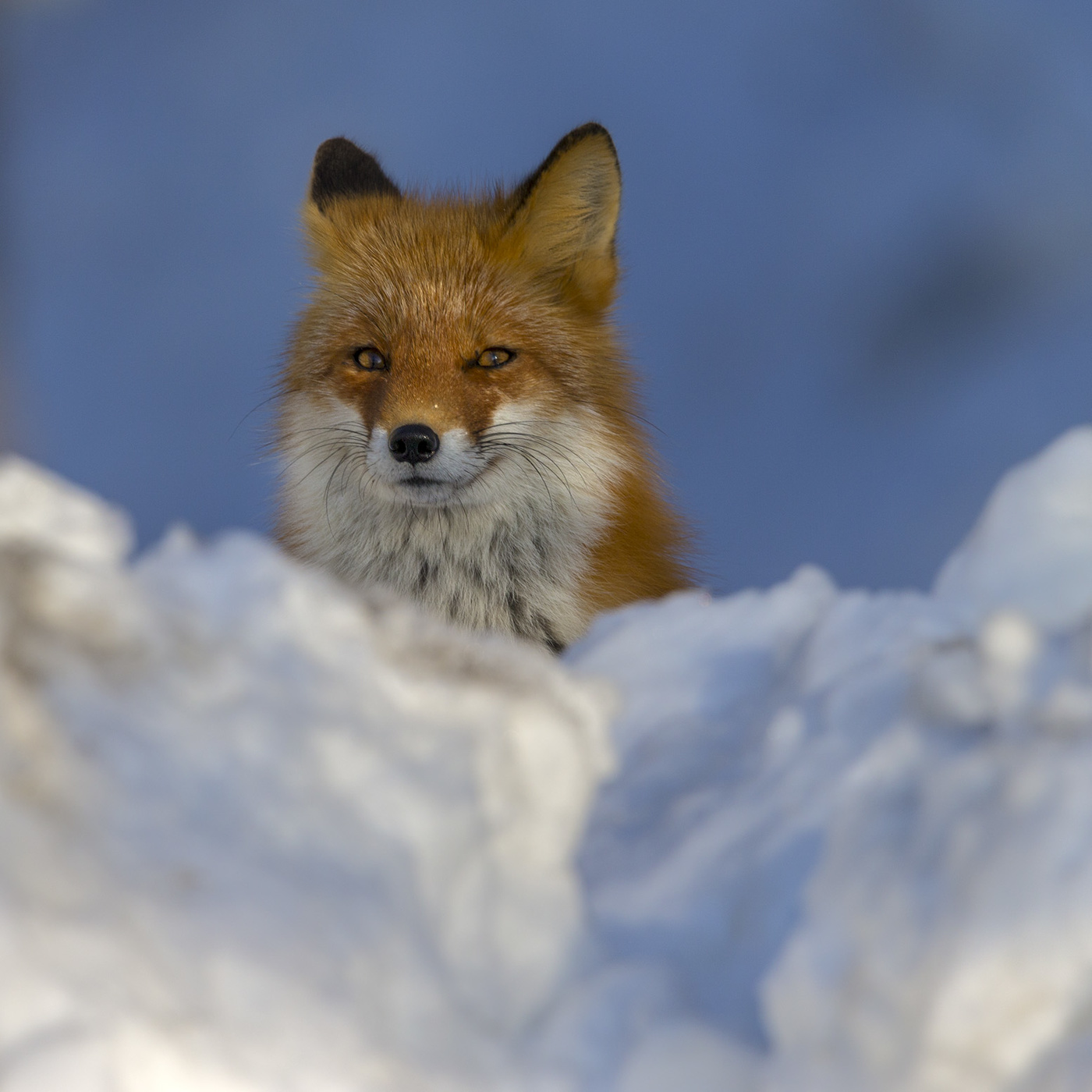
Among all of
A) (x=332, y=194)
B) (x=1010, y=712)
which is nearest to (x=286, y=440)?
(x=332, y=194)

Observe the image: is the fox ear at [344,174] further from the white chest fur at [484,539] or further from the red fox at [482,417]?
the white chest fur at [484,539]

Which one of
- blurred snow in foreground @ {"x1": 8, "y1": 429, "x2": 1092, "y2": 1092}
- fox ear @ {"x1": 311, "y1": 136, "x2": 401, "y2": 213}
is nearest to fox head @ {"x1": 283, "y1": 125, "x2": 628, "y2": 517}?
fox ear @ {"x1": 311, "y1": 136, "x2": 401, "y2": 213}

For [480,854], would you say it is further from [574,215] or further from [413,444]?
[574,215]

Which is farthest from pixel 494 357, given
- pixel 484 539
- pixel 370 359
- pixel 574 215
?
pixel 574 215

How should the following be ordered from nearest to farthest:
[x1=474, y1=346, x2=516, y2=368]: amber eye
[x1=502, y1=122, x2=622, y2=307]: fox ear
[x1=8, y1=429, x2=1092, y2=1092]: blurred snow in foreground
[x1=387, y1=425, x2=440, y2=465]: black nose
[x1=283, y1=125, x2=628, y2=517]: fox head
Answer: [x1=8, y1=429, x2=1092, y2=1092]: blurred snow in foreground → [x1=387, y1=425, x2=440, y2=465]: black nose → [x1=283, y1=125, x2=628, y2=517]: fox head → [x1=474, y1=346, x2=516, y2=368]: amber eye → [x1=502, y1=122, x2=622, y2=307]: fox ear

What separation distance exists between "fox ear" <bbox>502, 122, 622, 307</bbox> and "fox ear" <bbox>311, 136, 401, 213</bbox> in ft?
2.08

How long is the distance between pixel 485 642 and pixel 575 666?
0.51 feet

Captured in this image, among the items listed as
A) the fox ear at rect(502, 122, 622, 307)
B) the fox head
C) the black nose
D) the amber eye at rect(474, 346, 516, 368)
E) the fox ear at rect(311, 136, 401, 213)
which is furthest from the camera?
the fox ear at rect(311, 136, 401, 213)

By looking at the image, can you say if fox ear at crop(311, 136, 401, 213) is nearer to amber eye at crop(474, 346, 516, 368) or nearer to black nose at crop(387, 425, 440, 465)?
amber eye at crop(474, 346, 516, 368)

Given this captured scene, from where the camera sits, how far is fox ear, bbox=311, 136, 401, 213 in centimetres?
364

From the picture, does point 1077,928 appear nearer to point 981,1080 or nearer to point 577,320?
point 981,1080

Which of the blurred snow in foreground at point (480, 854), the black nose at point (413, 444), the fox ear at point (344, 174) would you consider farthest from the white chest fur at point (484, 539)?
the blurred snow in foreground at point (480, 854)

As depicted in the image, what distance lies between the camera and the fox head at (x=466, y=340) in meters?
2.87

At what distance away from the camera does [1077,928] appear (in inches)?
35.0
